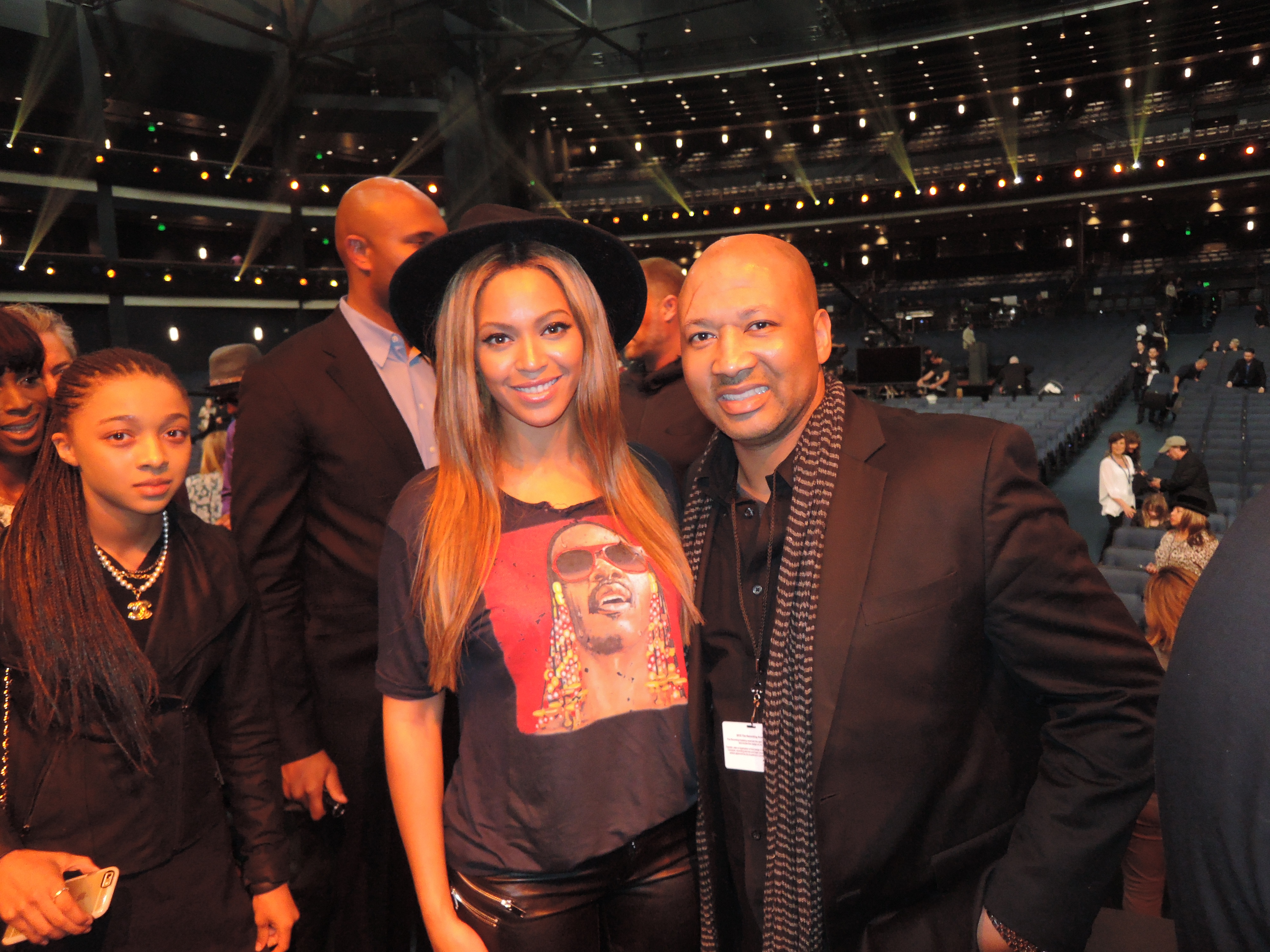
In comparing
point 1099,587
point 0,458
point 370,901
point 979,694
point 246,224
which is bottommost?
point 370,901

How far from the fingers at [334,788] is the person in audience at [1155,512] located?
586 centimetres

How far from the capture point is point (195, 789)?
4.86 ft

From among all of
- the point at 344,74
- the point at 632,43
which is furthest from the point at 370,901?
the point at 632,43

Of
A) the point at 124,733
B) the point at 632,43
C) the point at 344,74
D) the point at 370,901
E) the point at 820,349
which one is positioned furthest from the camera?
the point at 632,43

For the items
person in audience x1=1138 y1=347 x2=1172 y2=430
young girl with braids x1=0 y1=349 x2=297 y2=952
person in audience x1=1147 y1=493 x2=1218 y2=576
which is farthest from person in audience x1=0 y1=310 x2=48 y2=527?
person in audience x1=1138 y1=347 x2=1172 y2=430

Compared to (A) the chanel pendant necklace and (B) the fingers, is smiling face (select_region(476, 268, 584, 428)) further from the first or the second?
(B) the fingers

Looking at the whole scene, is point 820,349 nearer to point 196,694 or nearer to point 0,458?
point 196,694

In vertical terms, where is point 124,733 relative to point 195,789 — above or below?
above

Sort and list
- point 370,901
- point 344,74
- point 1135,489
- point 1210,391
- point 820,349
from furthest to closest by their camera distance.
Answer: point 344,74, point 1210,391, point 1135,489, point 370,901, point 820,349

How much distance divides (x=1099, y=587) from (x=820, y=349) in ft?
1.97

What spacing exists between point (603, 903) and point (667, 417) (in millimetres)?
1492

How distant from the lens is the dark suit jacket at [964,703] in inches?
46.7

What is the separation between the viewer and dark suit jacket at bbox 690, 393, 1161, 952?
1.19m

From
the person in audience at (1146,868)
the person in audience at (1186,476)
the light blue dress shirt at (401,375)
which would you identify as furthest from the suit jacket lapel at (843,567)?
the person in audience at (1186,476)
